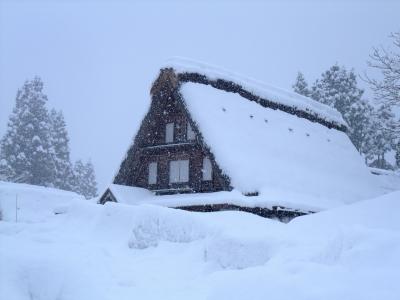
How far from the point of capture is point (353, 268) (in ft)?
20.4

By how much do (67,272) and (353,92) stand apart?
40180 millimetres

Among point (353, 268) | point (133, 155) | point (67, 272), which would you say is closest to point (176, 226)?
point (67, 272)

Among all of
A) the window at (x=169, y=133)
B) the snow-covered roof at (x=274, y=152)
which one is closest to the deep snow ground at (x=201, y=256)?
the snow-covered roof at (x=274, y=152)

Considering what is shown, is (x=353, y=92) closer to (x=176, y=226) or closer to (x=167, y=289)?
(x=176, y=226)

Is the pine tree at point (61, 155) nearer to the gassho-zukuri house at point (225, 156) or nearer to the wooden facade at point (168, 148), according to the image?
the wooden facade at point (168, 148)

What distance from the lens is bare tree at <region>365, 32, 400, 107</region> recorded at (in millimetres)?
15742

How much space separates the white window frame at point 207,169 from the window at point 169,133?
7.77 feet

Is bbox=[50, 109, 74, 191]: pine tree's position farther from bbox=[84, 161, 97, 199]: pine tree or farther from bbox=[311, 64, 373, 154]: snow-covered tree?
bbox=[311, 64, 373, 154]: snow-covered tree

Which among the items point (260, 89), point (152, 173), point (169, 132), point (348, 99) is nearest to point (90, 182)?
point (348, 99)

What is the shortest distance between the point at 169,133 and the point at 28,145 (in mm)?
24636

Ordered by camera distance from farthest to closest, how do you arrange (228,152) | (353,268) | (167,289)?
(228,152), (167,289), (353,268)

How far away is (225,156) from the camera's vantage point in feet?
65.8

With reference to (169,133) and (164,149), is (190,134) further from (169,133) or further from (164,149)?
(164,149)

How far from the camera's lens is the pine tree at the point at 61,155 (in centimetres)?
4617
